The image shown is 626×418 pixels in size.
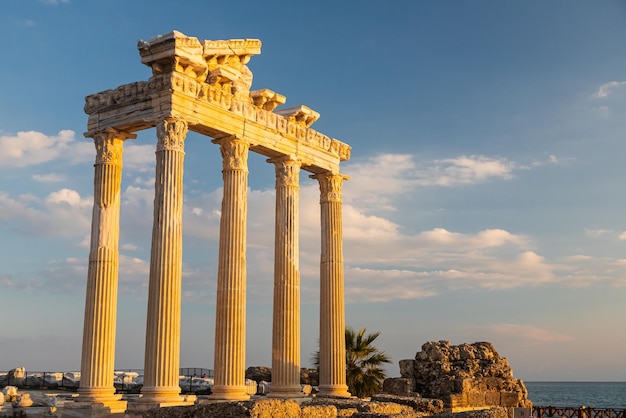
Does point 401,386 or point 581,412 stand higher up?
point 401,386

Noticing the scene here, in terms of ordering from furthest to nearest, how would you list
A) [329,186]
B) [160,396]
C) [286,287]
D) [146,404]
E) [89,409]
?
[329,186] → [286,287] → [89,409] → [160,396] → [146,404]

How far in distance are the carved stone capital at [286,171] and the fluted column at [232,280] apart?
115 inches

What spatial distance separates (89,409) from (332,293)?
485 inches

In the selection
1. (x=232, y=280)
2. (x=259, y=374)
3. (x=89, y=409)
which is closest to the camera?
(x=89, y=409)

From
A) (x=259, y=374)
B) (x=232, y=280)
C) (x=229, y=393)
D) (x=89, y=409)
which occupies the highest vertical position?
(x=232, y=280)

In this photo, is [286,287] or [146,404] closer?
[146,404]

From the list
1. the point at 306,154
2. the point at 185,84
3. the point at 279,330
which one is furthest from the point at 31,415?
the point at 306,154

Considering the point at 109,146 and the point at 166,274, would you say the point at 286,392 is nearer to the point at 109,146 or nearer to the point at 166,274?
the point at 166,274

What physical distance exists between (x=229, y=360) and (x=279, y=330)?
3868 millimetres

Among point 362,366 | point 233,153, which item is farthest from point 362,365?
point 233,153

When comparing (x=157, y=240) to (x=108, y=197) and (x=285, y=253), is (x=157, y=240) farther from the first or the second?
(x=285, y=253)

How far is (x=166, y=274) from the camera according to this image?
78.3 ft

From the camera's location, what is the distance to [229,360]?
2583 centimetres

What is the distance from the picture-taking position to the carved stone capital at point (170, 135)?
24.6 metres
